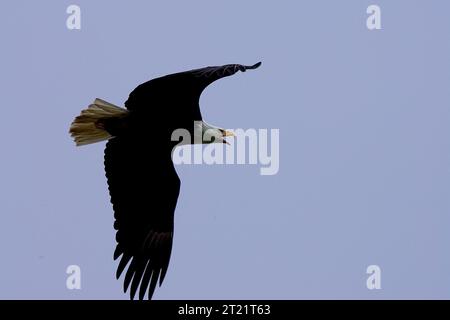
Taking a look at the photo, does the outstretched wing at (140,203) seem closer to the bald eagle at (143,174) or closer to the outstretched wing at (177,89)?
the bald eagle at (143,174)

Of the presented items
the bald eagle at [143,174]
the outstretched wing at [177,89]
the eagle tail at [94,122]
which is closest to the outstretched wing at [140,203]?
the bald eagle at [143,174]

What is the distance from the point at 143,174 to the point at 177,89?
1007 millimetres

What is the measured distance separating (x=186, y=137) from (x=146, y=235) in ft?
3.32

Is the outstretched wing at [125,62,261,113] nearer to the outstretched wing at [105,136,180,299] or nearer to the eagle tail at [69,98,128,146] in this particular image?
the eagle tail at [69,98,128,146]

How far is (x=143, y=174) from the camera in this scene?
11055 millimetres

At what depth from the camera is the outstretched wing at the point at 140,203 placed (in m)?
10.9

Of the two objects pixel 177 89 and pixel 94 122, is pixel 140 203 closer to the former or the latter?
pixel 94 122

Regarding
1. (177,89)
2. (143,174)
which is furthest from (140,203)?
(177,89)

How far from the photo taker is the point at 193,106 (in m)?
10.8

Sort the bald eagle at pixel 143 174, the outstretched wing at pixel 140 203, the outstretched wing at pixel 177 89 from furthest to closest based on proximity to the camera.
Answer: the outstretched wing at pixel 140 203 < the bald eagle at pixel 143 174 < the outstretched wing at pixel 177 89

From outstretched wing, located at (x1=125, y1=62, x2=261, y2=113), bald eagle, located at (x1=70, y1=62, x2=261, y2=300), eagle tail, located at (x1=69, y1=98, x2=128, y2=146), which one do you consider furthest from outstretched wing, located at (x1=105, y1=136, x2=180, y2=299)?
outstretched wing, located at (x1=125, y1=62, x2=261, y2=113)

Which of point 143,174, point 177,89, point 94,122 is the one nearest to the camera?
point 177,89
